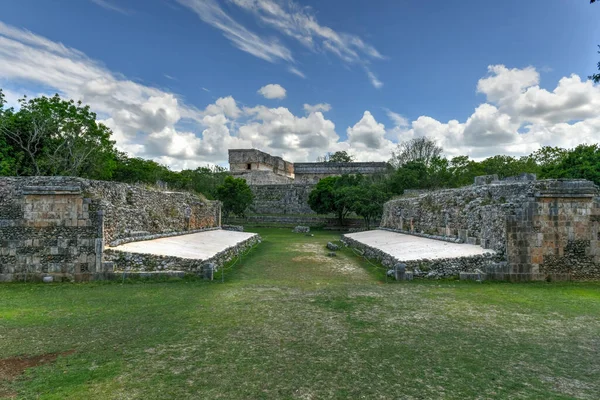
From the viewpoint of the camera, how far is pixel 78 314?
19.1 ft

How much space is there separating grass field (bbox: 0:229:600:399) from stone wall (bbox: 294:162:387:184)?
142ft

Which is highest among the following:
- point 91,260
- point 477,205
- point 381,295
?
point 477,205

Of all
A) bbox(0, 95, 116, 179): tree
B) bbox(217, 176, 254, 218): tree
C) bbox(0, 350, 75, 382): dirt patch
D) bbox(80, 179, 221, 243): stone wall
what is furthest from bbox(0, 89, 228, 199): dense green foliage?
bbox(0, 350, 75, 382): dirt patch

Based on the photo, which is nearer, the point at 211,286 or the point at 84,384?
the point at 84,384

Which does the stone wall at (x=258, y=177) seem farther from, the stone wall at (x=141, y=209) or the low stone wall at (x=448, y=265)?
the low stone wall at (x=448, y=265)

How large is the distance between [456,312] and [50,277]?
371 inches

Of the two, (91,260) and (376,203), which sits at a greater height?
(376,203)

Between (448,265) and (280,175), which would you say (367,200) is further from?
(280,175)

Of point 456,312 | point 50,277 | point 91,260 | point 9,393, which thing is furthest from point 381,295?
point 50,277

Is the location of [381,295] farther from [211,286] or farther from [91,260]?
[91,260]

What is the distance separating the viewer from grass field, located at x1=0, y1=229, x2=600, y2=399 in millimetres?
3434

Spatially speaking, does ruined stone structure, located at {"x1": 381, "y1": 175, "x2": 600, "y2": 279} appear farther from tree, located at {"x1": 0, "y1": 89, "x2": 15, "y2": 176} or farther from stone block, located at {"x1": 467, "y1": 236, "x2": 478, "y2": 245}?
tree, located at {"x1": 0, "y1": 89, "x2": 15, "y2": 176}

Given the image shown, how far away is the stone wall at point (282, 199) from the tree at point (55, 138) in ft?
64.2

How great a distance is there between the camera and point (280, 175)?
50656mm
